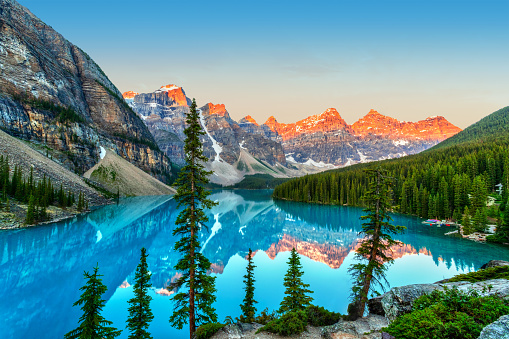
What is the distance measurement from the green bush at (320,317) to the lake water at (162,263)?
25.3 ft

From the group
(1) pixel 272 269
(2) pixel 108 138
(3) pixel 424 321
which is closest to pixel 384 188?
(3) pixel 424 321

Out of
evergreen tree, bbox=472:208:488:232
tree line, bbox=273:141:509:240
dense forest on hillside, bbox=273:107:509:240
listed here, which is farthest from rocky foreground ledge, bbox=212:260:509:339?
evergreen tree, bbox=472:208:488:232

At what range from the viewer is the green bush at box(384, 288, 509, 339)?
6.50 metres

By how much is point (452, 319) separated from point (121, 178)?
487 ft

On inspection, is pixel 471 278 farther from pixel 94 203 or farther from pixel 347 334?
pixel 94 203

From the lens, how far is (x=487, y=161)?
2980 inches

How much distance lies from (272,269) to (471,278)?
2460 cm

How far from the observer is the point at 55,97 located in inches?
5320

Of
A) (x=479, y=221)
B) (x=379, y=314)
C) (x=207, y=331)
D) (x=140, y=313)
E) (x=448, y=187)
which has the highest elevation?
(x=448, y=187)

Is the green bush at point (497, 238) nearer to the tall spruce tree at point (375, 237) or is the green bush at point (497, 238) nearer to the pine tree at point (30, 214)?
the tall spruce tree at point (375, 237)

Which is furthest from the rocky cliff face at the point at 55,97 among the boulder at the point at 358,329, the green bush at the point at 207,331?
the boulder at the point at 358,329

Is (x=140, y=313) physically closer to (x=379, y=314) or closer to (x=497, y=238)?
(x=379, y=314)

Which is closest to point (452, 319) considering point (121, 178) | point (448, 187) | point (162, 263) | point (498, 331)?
point (498, 331)

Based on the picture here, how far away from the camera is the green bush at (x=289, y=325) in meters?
12.7
